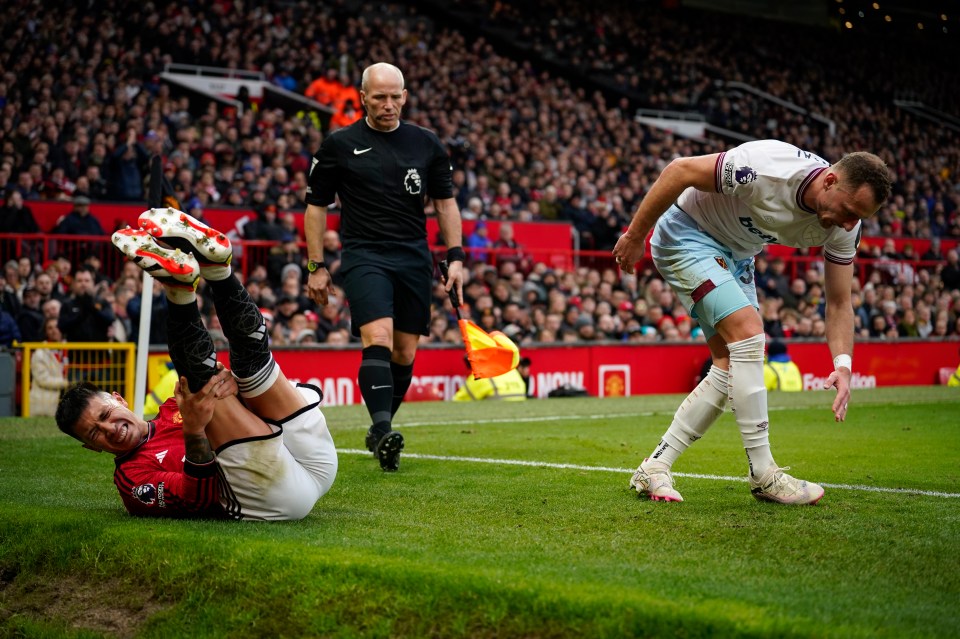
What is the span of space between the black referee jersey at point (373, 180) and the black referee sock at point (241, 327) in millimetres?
2765

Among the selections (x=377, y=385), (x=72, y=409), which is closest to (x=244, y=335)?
(x=72, y=409)

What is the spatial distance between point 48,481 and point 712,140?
30645 millimetres

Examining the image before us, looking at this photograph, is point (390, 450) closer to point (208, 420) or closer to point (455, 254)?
point (455, 254)

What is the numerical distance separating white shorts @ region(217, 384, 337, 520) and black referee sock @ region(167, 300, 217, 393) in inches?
17.1

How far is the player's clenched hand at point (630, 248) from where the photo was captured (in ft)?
16.8

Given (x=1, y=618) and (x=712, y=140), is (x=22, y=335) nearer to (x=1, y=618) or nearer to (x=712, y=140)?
(x=1, y=618)

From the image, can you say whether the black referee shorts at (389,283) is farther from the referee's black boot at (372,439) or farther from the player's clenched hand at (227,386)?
the player's clenched hand at (227,386)

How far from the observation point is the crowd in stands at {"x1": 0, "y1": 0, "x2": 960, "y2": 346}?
669 inches

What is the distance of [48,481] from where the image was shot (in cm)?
625

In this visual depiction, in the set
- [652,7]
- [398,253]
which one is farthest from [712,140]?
[398,253]

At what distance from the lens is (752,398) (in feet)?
17.1

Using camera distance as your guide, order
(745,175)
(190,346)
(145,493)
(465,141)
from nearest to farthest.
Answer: (190,346)
(145,493)
(745,175)
(465,141)

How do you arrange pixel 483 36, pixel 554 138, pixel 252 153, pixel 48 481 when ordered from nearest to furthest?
pixel 48 481 < pixel 252 153 < pixel 554 138 < pixel 483 36

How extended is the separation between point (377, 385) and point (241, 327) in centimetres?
241
